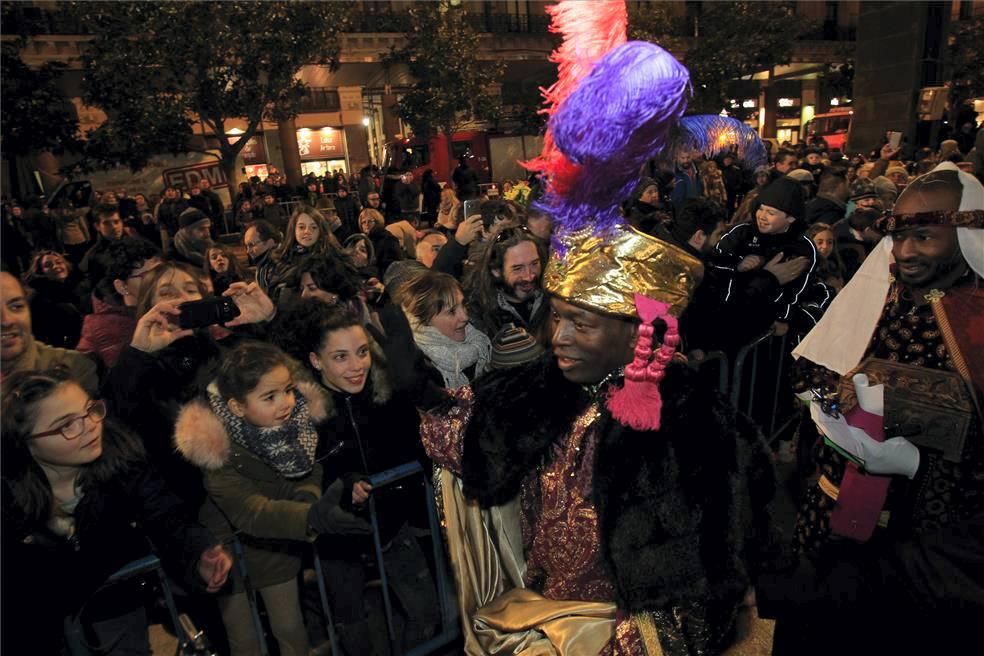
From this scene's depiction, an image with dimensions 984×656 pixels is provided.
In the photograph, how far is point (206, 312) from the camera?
10.2 feet

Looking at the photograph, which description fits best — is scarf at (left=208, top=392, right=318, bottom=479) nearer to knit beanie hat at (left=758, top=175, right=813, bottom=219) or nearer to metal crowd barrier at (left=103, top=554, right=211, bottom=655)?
metal crowd barrier at (left=103, top=554, right=211, bottom=655)

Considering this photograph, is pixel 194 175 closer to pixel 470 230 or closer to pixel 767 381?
pixel 470 230

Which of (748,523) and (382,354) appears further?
(382,354)

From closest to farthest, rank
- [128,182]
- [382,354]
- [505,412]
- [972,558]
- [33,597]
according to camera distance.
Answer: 1. [972,558]
2. [33,597]
3. [505,412]
4. [382,354]
5. [128,182]

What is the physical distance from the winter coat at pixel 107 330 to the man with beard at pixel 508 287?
2.09m

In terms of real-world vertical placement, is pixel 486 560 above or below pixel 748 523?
below

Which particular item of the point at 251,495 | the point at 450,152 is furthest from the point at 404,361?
the point at 450,152

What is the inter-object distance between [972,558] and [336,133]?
103 ft

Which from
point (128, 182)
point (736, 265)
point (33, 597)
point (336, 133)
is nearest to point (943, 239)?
point (736, 265)

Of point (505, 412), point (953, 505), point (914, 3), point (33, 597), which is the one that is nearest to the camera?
point (33, 597)

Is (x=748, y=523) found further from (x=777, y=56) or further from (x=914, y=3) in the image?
(x=777, y=56)

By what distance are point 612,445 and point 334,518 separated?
107 centimetres

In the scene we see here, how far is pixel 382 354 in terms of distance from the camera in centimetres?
305

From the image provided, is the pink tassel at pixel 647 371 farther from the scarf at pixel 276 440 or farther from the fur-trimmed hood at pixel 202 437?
the fur-trimmed hood at pixel 202 437
